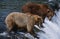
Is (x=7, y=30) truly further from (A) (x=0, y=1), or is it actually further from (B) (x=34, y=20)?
(A) (x=0, y=1)

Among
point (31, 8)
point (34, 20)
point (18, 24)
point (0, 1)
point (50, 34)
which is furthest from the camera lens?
point (0, 1)

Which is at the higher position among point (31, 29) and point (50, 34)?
point (50, 34)

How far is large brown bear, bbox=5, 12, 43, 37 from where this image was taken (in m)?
4.33

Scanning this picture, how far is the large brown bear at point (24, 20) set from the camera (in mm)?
4328

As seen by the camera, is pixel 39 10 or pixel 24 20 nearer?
pixel 24 20

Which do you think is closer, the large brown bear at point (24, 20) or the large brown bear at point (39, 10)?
the large brown bear at point (24, 20)

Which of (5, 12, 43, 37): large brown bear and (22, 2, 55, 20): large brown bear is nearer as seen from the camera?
(5, 12, 43, 37): large brown bear

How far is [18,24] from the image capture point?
4.60 m

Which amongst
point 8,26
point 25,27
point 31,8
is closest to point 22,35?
point 25,27

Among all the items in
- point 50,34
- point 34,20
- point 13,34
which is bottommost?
point 13,34

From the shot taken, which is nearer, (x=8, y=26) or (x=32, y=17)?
(x=32, y=17)

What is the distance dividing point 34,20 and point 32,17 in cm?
8

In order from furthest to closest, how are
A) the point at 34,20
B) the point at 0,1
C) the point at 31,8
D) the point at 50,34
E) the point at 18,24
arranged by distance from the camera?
the point at 0,1, the point at 31,8, the point at 18,24, the point at 34,20, the point at 50,34

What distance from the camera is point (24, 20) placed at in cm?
441
